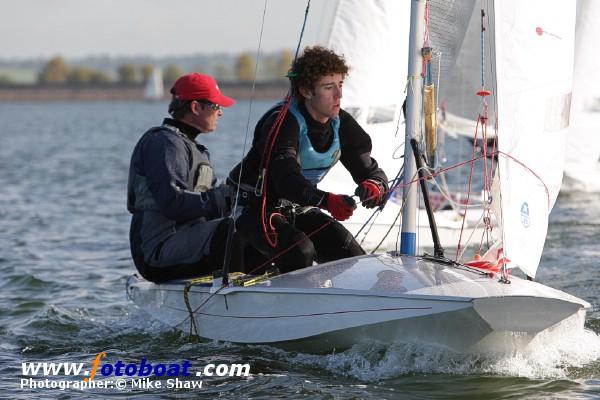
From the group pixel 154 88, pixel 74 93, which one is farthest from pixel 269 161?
pixel 74 93

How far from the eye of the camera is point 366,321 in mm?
4539

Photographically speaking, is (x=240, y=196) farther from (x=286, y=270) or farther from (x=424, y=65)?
(x=424, y=65)

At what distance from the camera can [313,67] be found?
4.93 m

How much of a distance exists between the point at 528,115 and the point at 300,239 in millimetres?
1148

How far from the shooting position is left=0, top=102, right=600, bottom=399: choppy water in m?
4.57

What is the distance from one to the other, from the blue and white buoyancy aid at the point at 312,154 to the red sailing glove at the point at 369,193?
0.21 m

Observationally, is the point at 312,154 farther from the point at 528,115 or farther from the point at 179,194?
the point at 528,115

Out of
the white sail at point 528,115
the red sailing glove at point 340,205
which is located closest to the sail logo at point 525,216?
the white sail at point 528,115

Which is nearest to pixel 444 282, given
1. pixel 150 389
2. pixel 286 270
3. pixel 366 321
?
pixel 366 321

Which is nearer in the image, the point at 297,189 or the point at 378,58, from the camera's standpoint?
the point at 297,189

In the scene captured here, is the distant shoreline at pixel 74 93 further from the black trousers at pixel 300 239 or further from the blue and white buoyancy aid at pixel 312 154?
the blue and white buoyancy aid at pixel 312 154

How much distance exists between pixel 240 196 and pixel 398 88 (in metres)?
4.49

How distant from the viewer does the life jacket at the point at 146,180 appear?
5430mm

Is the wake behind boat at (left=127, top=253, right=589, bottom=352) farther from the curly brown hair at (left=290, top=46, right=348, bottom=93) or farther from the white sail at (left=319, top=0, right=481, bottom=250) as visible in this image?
the white sail at (left=319, top=0, right=481, bottom=250)
